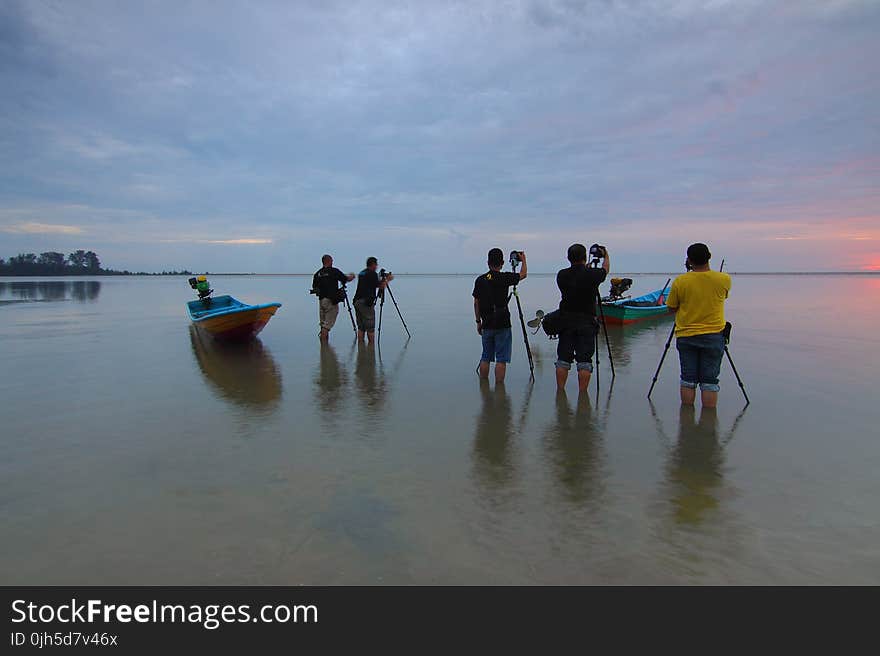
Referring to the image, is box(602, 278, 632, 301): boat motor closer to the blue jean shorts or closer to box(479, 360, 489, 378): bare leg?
box(479, 360, 489, 378): bare leg

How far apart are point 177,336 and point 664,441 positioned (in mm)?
14617

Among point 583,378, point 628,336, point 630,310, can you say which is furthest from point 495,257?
point 630,310

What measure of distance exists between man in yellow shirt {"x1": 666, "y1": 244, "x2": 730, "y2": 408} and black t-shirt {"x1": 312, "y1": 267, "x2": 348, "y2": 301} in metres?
9.28

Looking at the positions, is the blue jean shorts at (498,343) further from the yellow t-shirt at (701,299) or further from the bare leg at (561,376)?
the yellow t-shirt at (701,299)

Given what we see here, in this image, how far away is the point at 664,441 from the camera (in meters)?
5.74

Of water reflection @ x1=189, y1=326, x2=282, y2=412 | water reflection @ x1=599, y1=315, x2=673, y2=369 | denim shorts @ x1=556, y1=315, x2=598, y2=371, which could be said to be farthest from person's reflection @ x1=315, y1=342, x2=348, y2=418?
water reflection @ x1=599, y1=315, x2=673, y2=369

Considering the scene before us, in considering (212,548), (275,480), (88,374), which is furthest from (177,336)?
(212,548)

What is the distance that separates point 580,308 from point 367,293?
7.09 metres

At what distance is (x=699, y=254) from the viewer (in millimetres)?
6512

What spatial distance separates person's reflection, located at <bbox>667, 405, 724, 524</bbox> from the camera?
4051mm

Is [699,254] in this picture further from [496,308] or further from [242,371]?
[242,371]

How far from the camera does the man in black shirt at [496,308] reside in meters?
8.03

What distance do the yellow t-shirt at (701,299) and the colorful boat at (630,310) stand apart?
10519mm
